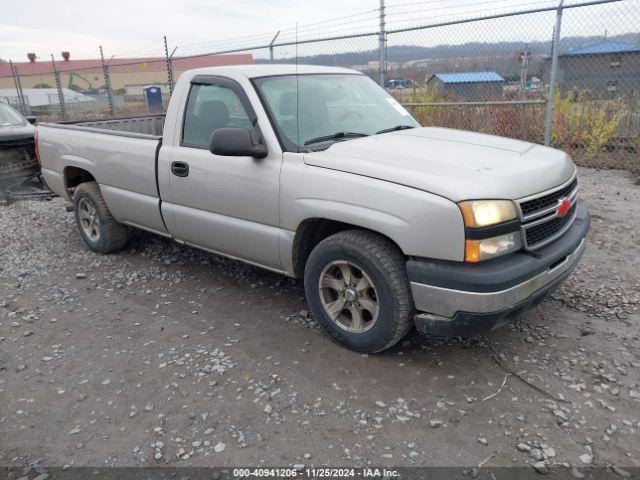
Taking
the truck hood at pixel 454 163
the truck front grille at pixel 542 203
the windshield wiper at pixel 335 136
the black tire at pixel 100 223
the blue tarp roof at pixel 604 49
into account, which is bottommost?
the black tire at pixel 100 223

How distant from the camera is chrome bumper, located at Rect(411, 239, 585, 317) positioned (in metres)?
2.76

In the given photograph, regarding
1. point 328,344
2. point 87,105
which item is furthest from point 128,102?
point 328,344

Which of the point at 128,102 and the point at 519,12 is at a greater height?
the point at 519,12

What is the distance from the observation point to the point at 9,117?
8.97 m

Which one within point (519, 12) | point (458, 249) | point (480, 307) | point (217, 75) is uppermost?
point (519, 12)

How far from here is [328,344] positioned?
11.6ft

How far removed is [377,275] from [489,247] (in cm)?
66

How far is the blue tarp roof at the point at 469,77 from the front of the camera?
819cm

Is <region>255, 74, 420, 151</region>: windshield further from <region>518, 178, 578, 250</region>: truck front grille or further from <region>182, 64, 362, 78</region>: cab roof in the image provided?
<region>518, 178, 578, 250</region>: truck front grille

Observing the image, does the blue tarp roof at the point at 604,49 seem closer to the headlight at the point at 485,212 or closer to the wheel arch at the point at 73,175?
the headlight at the point at 485,212

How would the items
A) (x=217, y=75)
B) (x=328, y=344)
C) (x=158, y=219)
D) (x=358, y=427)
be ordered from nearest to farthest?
1. (x=358, y=427)
2. (x=328, y=344)
3. (x=217, y=75)
4. (x=158, y=219)

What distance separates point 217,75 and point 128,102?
85.6 feet

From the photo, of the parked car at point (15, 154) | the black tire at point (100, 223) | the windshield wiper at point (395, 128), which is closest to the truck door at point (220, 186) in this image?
the windshield wiper at point (395, 128)

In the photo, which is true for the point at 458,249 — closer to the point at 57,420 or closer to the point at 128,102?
the point at 57,420
